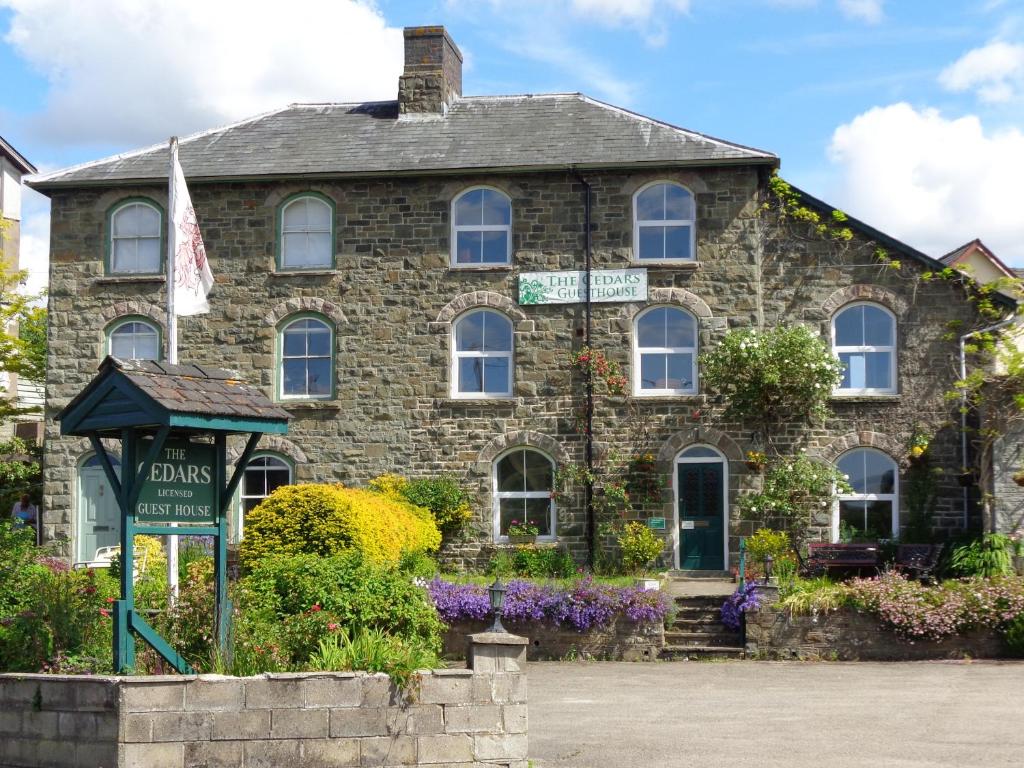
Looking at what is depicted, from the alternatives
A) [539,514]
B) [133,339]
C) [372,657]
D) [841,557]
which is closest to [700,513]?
[841,557]

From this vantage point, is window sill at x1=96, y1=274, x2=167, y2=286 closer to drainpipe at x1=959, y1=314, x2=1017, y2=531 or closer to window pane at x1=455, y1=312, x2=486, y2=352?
window pane at x1=455, y1=312, x2=486, y2=352

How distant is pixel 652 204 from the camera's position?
72.9ft

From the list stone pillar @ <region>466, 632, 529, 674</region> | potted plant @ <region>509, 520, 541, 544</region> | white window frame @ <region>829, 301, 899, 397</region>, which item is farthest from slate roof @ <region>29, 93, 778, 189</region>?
stone pillar @ <region>466, 632, 529, 674</region>

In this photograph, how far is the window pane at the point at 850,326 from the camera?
869 inches

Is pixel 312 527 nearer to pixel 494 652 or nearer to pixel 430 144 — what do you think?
pixel 494 652

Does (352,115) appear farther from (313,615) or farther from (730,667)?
(313,615)

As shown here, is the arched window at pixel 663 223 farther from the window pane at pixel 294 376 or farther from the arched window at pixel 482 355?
the window pane at pixel 294 376

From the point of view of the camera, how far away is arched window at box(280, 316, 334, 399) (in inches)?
893

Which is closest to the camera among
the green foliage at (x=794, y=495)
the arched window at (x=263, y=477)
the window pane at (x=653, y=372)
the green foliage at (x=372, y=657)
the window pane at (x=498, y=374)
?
the green foliage at (x=372, y=657)

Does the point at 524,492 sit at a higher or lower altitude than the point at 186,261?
lower

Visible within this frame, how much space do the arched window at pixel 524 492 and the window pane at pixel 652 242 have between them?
3.94 metres

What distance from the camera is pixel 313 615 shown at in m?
10.6

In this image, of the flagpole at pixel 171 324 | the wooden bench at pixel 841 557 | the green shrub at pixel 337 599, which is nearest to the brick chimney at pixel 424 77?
the flagpole at pixel 171 324

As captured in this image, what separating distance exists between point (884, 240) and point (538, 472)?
717 centimetres
